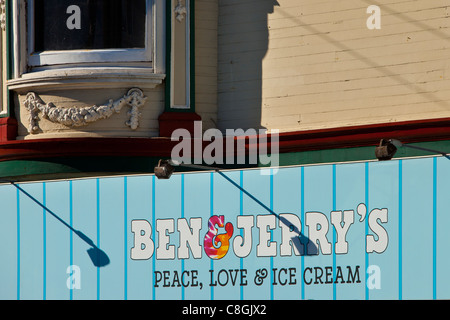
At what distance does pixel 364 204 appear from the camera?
13508mm

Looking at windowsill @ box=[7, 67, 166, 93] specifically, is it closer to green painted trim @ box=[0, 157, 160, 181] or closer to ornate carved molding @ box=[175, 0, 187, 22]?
ornate carved molding @ box=[175, 0, 187, 22]

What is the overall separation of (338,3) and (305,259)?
3951 millimetres

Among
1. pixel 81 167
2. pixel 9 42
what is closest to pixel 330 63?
pixel 81 167

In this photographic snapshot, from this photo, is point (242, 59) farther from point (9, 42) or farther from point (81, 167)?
point (9, 42)

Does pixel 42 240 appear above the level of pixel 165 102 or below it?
below

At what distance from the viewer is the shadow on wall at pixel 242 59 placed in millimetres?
16156

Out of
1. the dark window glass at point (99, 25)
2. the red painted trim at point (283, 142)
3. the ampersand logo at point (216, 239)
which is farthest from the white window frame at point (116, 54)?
the ampersand logo at point (216, 239)

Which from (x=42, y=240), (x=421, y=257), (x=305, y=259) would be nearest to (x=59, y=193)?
(x=42, y=240)

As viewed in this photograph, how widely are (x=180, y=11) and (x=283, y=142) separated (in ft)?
8.98

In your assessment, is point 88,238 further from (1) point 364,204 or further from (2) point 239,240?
(1) point 364,204

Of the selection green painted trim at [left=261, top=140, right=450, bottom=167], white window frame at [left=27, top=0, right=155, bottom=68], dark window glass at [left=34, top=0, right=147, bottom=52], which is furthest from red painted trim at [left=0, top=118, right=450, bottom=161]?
dark window glass at [left=34, top=0, right=147, bottom=52]

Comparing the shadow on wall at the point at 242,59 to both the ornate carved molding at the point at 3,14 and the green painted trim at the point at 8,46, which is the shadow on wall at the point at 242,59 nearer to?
the green painted trim at the point at 8,46

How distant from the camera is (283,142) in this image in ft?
50.5

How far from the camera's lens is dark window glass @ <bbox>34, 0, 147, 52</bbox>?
1642cm
